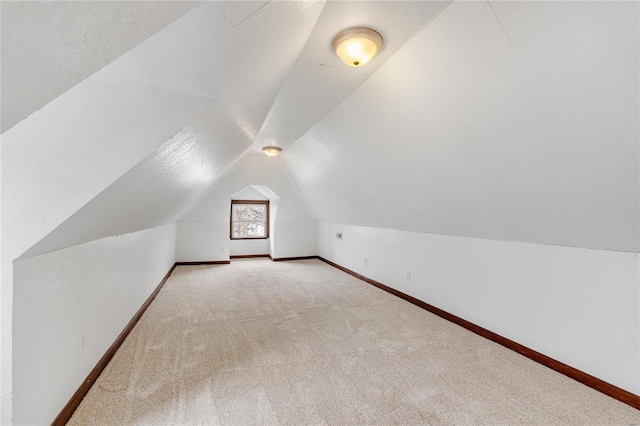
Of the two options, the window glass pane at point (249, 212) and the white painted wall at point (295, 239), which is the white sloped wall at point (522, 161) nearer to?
the white painted wall at point (295, 239)

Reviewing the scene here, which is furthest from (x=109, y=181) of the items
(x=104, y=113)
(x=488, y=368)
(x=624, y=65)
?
(x=488, y=368)

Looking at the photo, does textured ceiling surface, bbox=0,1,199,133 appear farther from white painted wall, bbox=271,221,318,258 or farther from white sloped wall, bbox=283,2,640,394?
white painted wall, bbox=271,221,318,258

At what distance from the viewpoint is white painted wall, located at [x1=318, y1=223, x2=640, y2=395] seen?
190 cm

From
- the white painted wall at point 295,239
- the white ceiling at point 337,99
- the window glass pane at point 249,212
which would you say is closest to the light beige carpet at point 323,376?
the white ceiling at point 337,99

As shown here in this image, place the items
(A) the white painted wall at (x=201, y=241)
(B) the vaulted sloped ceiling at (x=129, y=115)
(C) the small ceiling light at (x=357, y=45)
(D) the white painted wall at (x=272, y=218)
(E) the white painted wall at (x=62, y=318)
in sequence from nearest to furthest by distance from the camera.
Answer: (B) the vaulted sloped ceiling at (x=129, y=115), (E) the white painted wall at (x=62, y=318), (C) the small ceiling light at (x=357, y=45), (D) the white painted wall at (x=272, y=218), (A) the white painted wall at (x=201, y=241)

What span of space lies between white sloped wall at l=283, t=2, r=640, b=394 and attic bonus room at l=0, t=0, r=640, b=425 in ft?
0.04

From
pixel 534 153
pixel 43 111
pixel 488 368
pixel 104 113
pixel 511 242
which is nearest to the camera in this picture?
pixel 43 111

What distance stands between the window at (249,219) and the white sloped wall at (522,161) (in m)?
4.41

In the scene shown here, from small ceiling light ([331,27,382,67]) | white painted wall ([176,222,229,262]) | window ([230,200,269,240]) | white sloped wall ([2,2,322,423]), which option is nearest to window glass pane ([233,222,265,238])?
window ([230,200,269,240])

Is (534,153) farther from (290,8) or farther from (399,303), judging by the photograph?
(399,303)

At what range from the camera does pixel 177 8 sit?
80 centimetres

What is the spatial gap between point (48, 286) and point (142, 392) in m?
0.88

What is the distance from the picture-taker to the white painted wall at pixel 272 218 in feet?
19.0

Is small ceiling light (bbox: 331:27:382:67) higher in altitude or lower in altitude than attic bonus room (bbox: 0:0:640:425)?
higher
